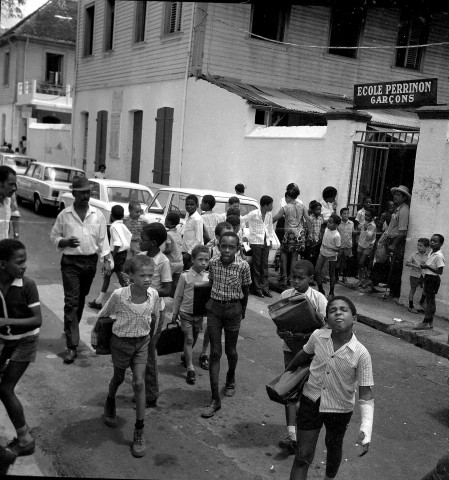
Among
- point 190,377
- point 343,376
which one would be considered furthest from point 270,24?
point 343,376

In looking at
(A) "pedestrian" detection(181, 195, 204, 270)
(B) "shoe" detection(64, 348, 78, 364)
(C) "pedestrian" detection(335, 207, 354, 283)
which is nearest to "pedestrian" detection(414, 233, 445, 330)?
(C) "pedestrian" detection(335, 207, 354, 283)

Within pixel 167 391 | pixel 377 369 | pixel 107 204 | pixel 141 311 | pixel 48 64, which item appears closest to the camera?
pixel 141 311

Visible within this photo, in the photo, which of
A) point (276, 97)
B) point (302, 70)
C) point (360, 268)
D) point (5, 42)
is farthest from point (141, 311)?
point (5, 42)

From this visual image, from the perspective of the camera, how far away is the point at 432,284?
8320 millimetres

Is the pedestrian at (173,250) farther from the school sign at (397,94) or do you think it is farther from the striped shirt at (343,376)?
the school sign at (397,94)

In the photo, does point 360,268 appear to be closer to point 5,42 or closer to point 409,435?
point 409,435

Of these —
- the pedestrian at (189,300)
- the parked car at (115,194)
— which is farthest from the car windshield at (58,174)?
the pedestrian at (189,300)

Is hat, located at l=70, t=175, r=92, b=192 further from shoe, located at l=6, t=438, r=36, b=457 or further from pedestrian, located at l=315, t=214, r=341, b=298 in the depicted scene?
pedestrian, located at l=315, t=214, r=341, b=298

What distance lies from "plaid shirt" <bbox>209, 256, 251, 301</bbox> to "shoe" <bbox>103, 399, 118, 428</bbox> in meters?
1.26

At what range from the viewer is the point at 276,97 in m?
15.2

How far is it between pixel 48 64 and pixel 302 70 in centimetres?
1852

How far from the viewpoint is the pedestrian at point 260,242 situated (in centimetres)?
967

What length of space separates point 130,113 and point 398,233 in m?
11.6

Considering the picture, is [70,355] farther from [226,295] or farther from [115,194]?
[115,194]
